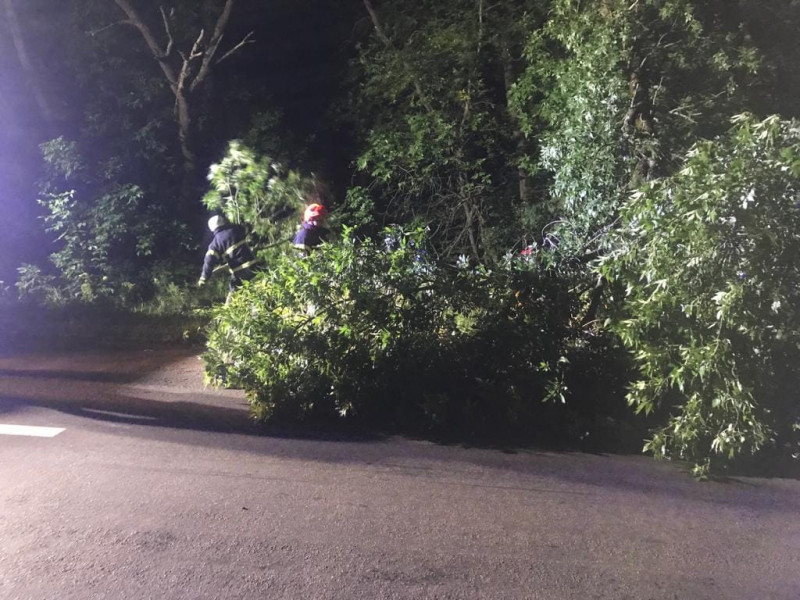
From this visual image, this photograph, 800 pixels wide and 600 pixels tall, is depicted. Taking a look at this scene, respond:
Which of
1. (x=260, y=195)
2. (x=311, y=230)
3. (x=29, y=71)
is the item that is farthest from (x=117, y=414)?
(x=29, y=71)

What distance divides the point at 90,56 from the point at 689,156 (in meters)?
12.3

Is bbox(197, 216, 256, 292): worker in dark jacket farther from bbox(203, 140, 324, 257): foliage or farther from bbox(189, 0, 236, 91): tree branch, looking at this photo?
bbox(189, 0, 236, 91): tree branch

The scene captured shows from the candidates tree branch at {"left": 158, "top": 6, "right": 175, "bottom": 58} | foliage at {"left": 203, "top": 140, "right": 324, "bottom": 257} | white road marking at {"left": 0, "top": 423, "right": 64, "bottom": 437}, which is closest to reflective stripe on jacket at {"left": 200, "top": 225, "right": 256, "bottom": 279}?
foliage at {"left": 203, "top": 140, "right": 324, "bottom": 257}

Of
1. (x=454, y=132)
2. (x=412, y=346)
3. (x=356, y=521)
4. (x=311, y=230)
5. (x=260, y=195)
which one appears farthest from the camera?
(x=454, y=132)

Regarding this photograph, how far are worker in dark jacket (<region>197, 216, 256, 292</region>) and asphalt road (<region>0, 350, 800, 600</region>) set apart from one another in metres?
3.97

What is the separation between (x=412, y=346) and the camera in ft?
22.4

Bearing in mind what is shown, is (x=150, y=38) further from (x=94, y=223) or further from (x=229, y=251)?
(x=229, y=251)

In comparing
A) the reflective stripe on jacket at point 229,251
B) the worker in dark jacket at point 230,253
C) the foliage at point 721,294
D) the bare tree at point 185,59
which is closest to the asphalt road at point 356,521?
the foliage at point 721,294

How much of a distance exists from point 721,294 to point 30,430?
5603 mm

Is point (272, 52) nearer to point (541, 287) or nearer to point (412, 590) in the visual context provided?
point (541, 287)

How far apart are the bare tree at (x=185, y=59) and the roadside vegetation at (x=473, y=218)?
12 cm

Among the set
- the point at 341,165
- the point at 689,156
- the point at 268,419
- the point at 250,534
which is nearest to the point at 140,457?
the point at 268,419

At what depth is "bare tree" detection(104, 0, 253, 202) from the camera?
13.7m

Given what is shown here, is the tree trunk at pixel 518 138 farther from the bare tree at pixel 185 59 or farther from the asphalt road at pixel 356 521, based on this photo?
the asphalt road at pixel 356 521
